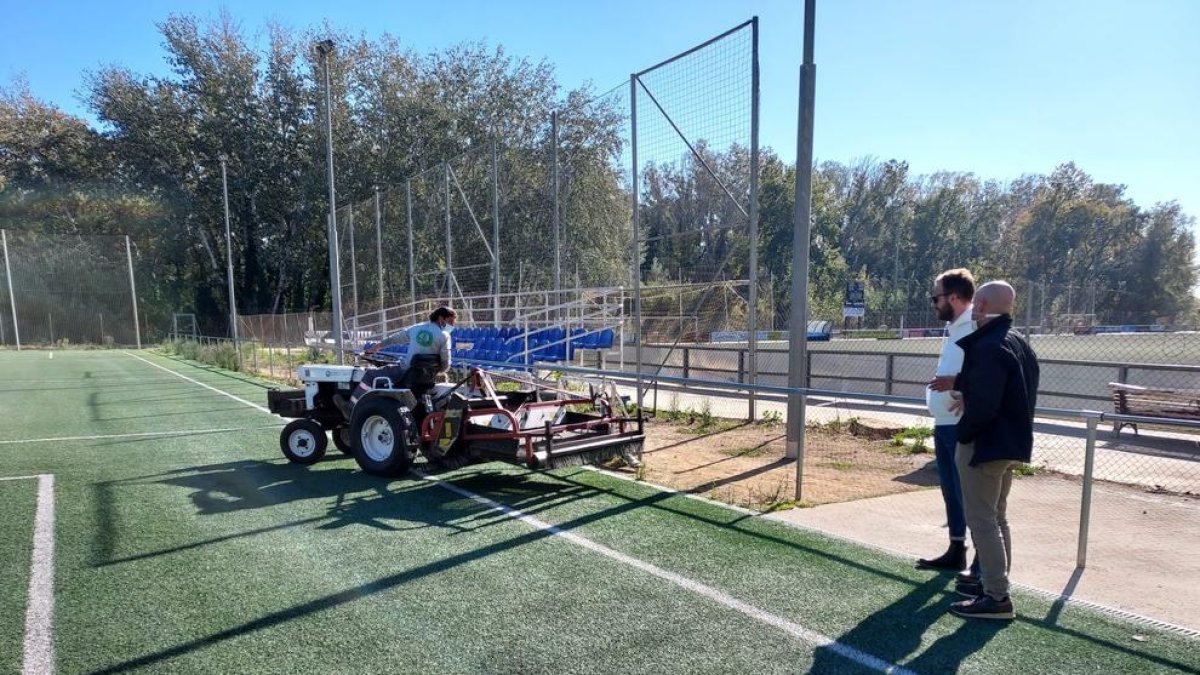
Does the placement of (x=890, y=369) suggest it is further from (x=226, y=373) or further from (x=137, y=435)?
(x=226, y=373)

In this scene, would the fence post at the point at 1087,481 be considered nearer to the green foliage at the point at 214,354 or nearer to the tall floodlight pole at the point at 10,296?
the green foliage at the point at 214,354

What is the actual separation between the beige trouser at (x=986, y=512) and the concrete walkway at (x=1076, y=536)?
75 cm

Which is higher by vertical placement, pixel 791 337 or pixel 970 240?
pixel 970 240

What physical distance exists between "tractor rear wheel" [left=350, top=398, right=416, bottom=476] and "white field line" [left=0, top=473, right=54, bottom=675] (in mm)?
2587

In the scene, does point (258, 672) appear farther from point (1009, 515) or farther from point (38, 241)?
point (38, 241)

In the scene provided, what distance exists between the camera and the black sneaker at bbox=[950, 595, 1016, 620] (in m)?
3.82

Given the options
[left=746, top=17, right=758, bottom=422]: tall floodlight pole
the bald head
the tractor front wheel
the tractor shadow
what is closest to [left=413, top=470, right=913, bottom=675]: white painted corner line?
the tractor shadow

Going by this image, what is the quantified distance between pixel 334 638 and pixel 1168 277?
207ft

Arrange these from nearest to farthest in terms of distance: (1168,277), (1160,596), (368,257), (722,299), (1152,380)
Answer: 1. (1160,596)
2. (722,299)
3. (1152,380)
4. (368,257)
5. (1168,277)

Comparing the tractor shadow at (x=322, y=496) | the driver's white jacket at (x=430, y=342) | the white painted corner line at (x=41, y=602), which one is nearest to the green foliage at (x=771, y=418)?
the tractor shadow at (x=322, y=496)

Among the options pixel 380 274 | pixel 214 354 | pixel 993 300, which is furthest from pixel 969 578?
pixel 214 354

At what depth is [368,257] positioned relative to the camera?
78.2 feet

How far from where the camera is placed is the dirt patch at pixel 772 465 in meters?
6.77

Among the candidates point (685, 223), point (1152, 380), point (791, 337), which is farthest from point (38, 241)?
point (1152, 380)
